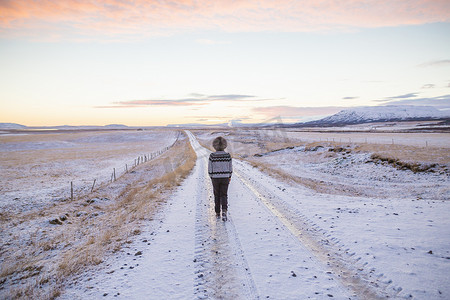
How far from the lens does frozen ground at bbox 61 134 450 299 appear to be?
4.65m

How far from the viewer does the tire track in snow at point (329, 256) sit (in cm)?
459

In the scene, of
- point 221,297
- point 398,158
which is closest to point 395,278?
point 221,297

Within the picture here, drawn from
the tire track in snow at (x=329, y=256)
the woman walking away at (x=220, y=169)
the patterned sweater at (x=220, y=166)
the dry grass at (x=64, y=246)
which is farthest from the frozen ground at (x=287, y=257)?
the patterned sweater at (x=220, y=166)

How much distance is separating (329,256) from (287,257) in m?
1.05

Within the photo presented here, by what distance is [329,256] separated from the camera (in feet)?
19.5

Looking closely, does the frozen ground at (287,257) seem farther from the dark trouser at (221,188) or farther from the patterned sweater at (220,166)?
the patterned sweater at (220,166)

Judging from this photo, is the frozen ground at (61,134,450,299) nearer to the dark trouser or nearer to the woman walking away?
the dark trouser

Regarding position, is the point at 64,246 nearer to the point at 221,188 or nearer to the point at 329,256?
the point at 221,188

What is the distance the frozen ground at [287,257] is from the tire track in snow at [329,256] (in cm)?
2

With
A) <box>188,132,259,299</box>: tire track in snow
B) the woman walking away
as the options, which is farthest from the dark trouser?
<box>188,132,259,299</box>: tire track in snow

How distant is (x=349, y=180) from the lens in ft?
67.4

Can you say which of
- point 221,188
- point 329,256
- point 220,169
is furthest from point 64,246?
point 329,256

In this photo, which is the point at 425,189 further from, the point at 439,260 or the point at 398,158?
the point at 439,260

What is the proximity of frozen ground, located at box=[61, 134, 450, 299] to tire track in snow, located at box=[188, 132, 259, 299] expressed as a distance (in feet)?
0.07
